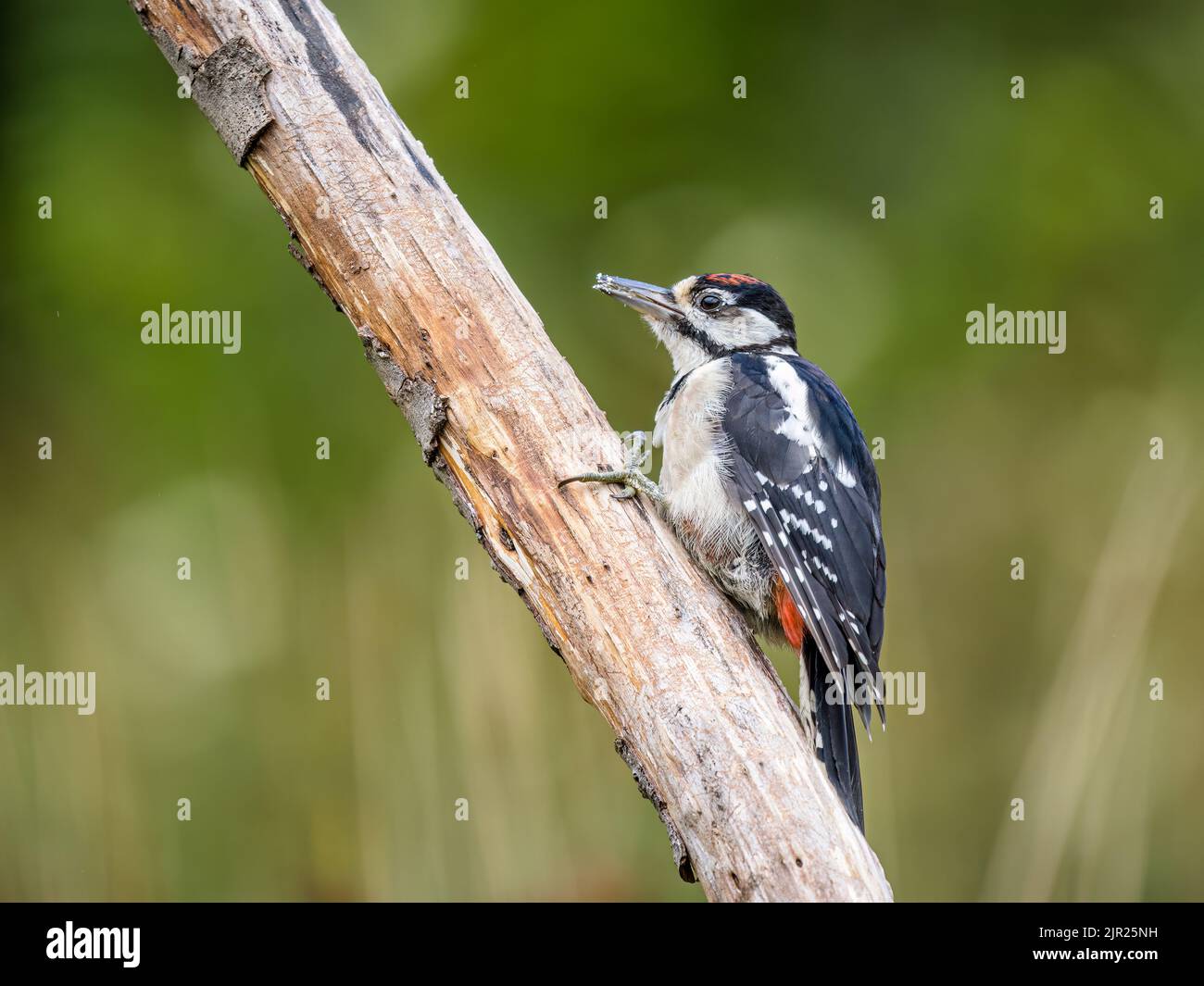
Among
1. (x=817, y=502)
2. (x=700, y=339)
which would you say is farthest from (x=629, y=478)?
(x=700, y=339)

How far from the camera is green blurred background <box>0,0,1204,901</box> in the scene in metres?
4.08

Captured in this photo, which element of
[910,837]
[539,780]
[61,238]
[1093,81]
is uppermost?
[1093,81]

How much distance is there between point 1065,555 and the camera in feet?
15.1

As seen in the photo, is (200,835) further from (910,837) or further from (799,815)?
(799,815)

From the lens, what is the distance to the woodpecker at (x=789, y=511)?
244cm

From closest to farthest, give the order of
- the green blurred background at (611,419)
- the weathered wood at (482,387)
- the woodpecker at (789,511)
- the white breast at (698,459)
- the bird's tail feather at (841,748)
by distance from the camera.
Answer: the weathered wood at (482,387) → the bird's tail feather at (841,748) → the woodpecker at (789,511) → the white breast at (698,459) → the green blurred background at (611,419)

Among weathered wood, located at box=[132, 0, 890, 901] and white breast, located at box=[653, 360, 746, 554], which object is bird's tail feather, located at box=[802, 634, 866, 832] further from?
white breast, located at box=[653, 360, 746, 554]

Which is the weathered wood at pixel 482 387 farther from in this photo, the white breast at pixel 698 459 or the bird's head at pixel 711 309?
the bird's head at pixel 711 309

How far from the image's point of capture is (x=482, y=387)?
2.24m

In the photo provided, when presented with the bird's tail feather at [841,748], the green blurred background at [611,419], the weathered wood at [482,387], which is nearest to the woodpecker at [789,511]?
the bird's tail feather at [841,748]

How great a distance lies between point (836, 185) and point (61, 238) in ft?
12.1

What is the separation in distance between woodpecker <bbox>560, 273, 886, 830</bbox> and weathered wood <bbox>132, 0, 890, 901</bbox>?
162mm

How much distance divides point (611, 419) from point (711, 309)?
5.08ft

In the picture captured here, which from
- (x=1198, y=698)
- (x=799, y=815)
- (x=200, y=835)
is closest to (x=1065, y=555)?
(x=1198, y=698)
